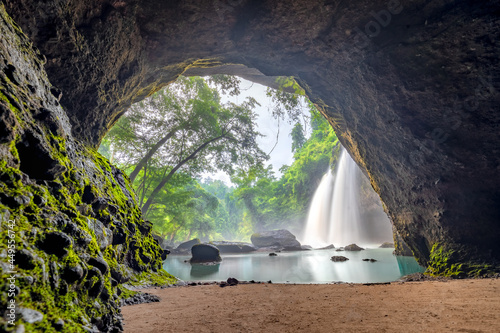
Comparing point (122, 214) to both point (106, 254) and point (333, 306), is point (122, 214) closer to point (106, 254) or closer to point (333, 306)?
point (106, 254)

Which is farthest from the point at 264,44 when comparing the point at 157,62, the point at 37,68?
the point at 37,68

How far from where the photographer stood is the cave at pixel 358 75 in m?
4.54

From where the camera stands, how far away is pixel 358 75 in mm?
6707

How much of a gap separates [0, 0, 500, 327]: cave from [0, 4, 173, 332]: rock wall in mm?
313

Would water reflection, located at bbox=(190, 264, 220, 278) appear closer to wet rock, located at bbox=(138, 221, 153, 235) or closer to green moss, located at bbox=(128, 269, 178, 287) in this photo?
green moss, located at bbox=(128, 269, 178, 287)

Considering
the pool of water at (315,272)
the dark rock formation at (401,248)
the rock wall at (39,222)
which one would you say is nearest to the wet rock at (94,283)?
the rock wall at (39,222)

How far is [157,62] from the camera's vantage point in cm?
745

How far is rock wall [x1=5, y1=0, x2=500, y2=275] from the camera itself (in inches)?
187

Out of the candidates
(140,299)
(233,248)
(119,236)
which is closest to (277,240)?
(233,248)

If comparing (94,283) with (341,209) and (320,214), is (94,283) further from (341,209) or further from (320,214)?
(320,214)

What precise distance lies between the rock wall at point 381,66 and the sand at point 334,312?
2.99m

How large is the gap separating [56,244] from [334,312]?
3003 mm

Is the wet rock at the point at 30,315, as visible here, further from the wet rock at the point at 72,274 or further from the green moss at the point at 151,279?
the green moss at the point at 151,279

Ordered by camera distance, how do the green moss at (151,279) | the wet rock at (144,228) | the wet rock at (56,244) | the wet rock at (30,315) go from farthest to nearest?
the wet rock at (144,228)
the green moss at (151,279)
the wet rock at (56,244)
the wet rock at (30,315)
